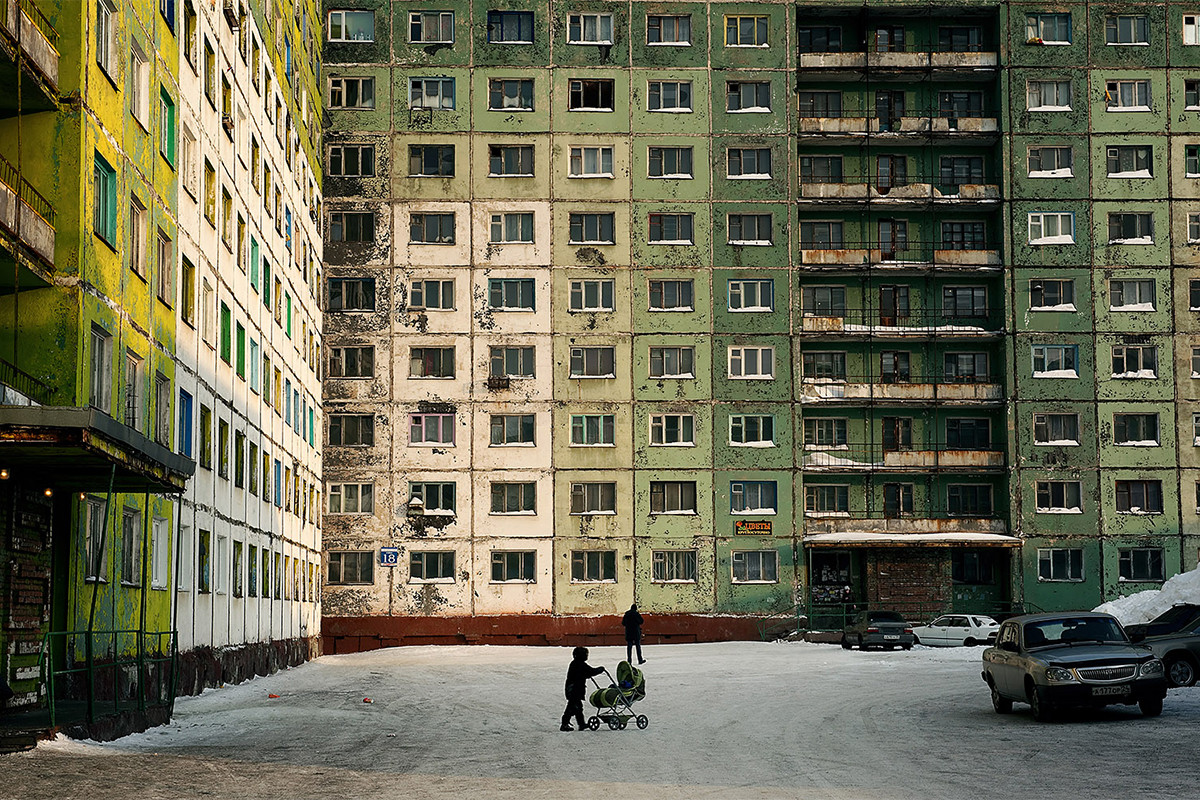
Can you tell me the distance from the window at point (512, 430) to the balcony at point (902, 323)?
11.6m

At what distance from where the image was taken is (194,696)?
101 feet

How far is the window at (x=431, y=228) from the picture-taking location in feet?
186

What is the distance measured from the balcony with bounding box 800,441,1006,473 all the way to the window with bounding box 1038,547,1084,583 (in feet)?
13.0

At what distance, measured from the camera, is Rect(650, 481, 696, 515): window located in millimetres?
55844

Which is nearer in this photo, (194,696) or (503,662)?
(194,696)

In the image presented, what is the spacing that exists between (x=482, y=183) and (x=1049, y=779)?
4420cm

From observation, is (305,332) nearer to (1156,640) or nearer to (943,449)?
(943,449)

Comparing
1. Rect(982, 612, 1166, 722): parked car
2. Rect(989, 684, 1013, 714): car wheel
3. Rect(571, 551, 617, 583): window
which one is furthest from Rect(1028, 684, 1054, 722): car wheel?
Rect(571, 551, 617, 583): window

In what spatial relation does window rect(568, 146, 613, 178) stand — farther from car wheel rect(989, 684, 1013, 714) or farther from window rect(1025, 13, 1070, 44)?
car wheel rect(989, 684, 1013, 714)

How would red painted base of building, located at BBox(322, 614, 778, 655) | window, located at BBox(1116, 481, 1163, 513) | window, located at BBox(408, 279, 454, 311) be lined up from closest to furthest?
red painted base of building, located at BBox(322, 614, 778, 655)
window, located at BBox(408, 279, 454, 311)
window, located at BBox(1116, 481, 1163, 513)

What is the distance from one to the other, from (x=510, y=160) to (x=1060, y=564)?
2778cm

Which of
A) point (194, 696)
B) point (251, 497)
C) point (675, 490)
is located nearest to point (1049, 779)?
point (194, 696)

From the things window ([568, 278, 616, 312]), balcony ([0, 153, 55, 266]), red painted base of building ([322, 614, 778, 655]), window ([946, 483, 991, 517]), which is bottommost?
red painted base of building ([322, 614, 778, 655])

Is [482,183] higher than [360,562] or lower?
higher
